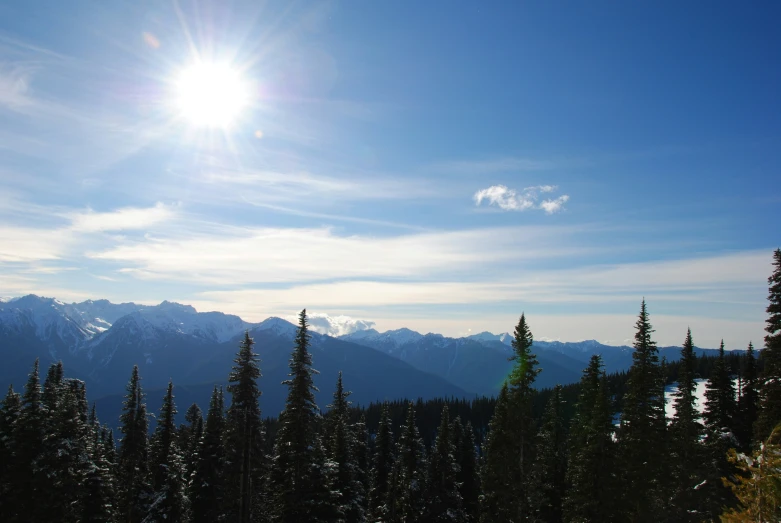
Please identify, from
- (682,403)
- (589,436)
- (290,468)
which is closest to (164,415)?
(290,468)

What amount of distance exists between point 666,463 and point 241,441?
3078 centimetres

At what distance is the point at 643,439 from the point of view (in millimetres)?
31844

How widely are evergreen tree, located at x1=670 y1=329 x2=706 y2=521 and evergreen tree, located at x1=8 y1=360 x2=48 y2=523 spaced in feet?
151

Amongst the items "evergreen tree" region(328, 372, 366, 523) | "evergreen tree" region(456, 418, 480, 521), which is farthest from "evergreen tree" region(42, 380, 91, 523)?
"evergreen tree" region(456, 418, 480, 521)

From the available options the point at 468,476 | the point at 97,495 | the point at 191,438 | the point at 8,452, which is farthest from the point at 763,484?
the point at 191,438

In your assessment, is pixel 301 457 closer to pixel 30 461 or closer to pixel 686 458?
pixel 30 461

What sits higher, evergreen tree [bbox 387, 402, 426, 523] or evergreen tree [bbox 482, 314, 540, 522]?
evergreen tree [bbox 482, 314, 540, 522]

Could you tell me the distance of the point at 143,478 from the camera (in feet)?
152

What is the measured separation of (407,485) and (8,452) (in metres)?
30.8

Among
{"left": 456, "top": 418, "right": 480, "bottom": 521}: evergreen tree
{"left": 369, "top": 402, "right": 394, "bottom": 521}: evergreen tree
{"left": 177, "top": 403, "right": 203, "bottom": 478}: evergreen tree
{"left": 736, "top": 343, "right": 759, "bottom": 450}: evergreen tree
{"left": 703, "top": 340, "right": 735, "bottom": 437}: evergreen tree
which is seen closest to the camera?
{"left": 736, "top": 343, "right": 759, "bottom": 450}: evergreen tree

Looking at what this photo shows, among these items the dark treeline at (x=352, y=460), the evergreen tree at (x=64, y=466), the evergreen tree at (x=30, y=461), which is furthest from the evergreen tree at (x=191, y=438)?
the evergreen tree at (x=30, y=461)

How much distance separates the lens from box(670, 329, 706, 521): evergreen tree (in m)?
39.4

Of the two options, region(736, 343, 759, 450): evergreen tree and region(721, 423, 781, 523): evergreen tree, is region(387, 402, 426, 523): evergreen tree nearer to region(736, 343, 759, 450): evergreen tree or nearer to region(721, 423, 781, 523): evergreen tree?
region(736, 343, 759, 450): evergreen tree

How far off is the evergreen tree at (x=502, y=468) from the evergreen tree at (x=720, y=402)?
29866 millimetres
